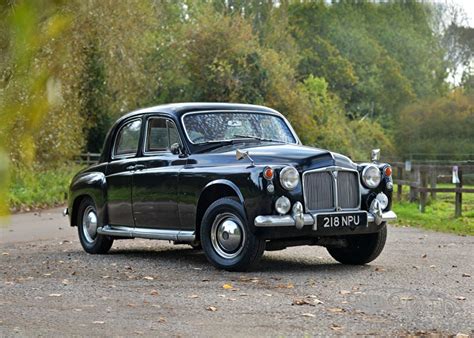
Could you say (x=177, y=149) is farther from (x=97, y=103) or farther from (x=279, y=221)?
(x=97, y=103)

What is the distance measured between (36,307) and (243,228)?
9.27 feet

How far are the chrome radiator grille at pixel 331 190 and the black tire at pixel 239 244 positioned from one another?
2.26 feet

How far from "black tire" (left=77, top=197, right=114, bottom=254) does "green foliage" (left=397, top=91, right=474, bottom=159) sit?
4561 centimetres

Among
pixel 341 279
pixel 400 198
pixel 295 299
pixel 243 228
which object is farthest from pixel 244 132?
pixel 400 198

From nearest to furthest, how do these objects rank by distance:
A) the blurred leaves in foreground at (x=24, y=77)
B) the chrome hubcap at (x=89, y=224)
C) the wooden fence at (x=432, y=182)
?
the blurred leaves in foreground at (x=24, y=77), the chrome hubcap at (x=89, y=224), the wooden fence at (x=432, y=182)

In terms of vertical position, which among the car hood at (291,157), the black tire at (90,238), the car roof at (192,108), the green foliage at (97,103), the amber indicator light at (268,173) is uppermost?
the green foliage at (97,103)

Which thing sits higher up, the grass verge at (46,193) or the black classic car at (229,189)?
the black classic car at (229,189)

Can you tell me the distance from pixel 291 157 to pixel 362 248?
5.41ft

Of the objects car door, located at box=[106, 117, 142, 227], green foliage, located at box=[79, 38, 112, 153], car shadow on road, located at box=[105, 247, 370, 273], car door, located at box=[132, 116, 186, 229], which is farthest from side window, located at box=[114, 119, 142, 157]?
green foliage, located at box=[79, 38, 112, 153]

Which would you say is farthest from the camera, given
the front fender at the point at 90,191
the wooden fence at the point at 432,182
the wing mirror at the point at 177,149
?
the wooden fence at the point at 432,182

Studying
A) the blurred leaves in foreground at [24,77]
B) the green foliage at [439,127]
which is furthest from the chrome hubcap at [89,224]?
the green foliage at [439,127]

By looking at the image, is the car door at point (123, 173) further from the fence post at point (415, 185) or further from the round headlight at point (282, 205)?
the fence post at point (415, 185)

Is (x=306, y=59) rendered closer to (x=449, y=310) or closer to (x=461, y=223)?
(x=461, y=223)

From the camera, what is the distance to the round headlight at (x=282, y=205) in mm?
10055
